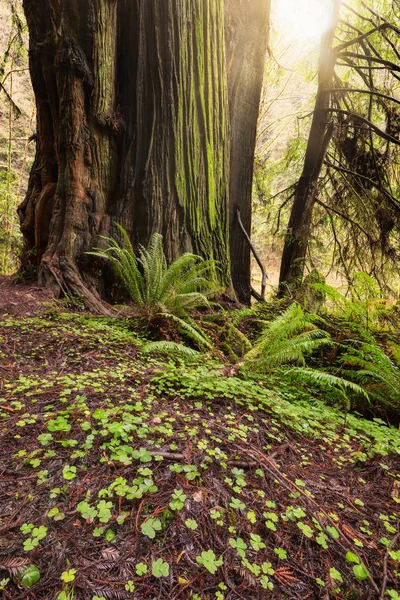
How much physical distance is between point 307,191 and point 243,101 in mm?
1600

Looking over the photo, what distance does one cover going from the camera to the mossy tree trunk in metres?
3.51

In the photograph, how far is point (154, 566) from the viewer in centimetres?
94

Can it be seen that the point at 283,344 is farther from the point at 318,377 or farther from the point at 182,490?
the point at 182,490

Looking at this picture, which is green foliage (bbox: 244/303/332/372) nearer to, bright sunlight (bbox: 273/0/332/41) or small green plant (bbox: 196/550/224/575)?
small green plant (bbox: 196/550/224/575)

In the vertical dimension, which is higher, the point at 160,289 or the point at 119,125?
the point at 119,125

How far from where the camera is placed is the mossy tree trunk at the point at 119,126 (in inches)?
138

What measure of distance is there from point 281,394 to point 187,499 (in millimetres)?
1158

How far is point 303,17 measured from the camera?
16.4ft

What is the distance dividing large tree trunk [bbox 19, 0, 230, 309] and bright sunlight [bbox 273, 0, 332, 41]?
1426 millimetres

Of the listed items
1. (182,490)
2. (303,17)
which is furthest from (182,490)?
(303,17)

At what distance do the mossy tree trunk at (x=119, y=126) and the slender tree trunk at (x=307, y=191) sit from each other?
58.6 inches

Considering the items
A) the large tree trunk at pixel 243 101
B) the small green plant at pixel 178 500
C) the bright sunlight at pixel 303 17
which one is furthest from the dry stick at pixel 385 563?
the bright sunlight at pixel 303 17

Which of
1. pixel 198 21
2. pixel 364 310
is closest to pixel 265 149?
pixel 198 21

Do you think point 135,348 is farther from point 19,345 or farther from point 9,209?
point 9,209
